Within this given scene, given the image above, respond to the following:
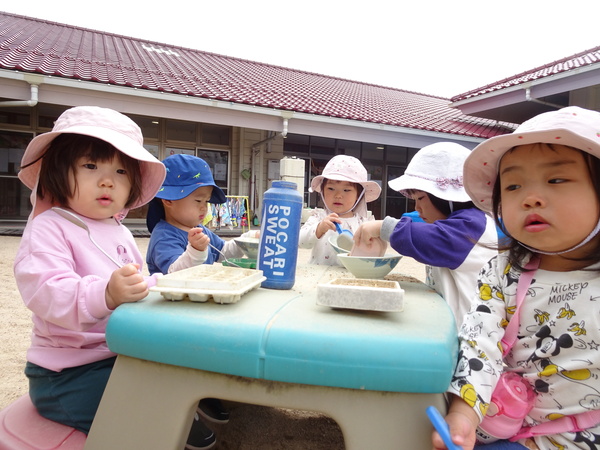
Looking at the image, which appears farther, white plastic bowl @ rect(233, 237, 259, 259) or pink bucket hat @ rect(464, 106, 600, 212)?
white plastic bowl @ rect(233, 237, 259, 259)

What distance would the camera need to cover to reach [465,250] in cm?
154

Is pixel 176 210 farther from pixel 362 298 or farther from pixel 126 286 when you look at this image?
pixel 362 298

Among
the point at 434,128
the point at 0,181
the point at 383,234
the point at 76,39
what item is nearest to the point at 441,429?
the point at 383,234

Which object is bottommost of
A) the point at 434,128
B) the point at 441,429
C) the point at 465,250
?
the point at 441,429

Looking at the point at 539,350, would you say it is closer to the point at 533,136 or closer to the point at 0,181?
the point at 533,136

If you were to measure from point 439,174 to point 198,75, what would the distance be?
9.60 meters

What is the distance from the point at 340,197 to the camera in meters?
2.94

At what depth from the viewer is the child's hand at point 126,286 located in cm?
103

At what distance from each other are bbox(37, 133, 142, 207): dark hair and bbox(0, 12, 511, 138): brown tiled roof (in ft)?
21.1

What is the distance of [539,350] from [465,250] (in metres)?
0.57

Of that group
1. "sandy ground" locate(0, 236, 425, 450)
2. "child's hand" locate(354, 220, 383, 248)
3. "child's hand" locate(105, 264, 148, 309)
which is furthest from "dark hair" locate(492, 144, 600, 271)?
"sandy ground" locate(0, 236, 425, 450)

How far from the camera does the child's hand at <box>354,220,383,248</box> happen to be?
1.62m

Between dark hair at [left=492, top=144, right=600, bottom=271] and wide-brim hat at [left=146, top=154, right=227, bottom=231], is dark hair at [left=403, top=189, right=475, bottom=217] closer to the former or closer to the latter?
dark hair at [left=492, top=144, right=600, bottom=271]

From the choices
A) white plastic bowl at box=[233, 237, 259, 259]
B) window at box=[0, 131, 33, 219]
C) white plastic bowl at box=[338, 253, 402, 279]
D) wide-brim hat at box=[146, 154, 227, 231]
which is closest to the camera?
white plastic bowl at box=[338, 253, 402, 279]
